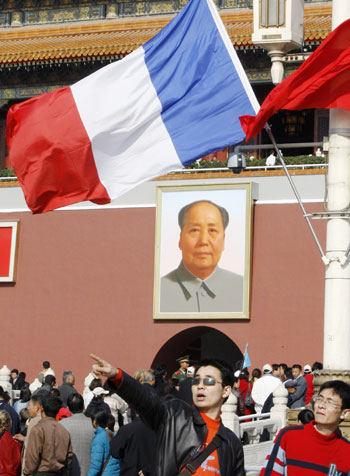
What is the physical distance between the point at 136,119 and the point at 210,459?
5993 mm

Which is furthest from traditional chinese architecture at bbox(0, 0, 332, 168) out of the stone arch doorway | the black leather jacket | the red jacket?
the black leather jacket

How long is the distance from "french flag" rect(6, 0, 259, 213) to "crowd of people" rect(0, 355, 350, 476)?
82.8 inches

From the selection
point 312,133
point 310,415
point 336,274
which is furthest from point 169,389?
point 312,133

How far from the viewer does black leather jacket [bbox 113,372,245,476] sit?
5.35 meters

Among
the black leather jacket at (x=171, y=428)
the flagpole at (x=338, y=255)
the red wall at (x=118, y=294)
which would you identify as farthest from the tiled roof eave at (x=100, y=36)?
the black leather jacket at (x=171, y=428)

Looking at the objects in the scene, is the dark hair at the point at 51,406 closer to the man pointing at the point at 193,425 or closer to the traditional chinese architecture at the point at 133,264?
the man pointing at the point at 193,425

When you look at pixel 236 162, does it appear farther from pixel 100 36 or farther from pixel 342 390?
pixel 100 36

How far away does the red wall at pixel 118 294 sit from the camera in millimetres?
21016

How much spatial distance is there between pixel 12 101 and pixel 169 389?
601 inches

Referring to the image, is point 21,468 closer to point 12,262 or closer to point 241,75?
point 241,75

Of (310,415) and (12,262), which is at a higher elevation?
(12,262)

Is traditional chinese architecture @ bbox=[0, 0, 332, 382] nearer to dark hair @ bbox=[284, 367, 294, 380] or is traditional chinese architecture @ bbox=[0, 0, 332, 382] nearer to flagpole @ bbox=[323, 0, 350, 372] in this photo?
dark hair @ bbox=[284, 367, 294, 380]

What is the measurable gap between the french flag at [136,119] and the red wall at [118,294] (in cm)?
1016

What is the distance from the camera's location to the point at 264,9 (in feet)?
38.1
